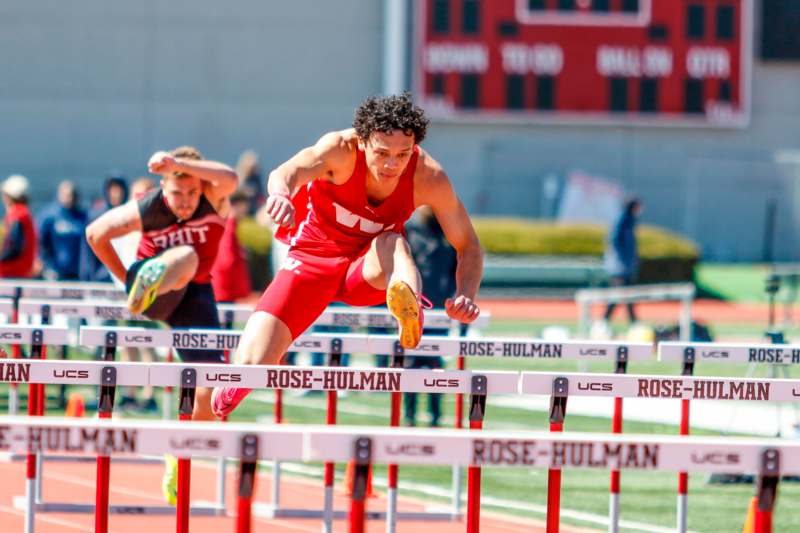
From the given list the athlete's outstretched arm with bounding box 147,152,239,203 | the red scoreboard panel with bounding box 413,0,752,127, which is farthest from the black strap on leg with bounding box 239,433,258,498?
the red scoreboard panel with bounding box 413,0,752,127

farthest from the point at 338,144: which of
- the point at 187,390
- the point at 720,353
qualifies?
the point at 720,353

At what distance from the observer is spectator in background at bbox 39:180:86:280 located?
46.5 feet

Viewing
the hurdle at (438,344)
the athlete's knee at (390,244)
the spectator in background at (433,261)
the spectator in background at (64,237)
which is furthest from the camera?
the spectator in background at (64,237)

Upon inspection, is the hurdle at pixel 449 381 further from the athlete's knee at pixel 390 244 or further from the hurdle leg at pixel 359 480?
the hurdle leg at pixel 359 480

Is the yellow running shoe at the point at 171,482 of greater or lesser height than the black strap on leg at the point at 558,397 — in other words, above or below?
below

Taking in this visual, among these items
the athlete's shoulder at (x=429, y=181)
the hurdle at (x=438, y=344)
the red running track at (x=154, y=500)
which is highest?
the athlete's shoulder at (x=429, y=181)

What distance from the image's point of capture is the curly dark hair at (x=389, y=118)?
644cm

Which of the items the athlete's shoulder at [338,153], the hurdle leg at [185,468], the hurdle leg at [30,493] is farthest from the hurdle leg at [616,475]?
the hurdle leg at [30,493]

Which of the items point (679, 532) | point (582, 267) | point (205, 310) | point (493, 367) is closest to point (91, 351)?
point (493, 367)

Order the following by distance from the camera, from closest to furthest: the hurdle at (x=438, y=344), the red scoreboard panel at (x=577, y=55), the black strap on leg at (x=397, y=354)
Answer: the hurdle at (x=438, y=344), the black strap on leg at (x=397, y=354), the red scoreboard panel at (x=577, y=55)

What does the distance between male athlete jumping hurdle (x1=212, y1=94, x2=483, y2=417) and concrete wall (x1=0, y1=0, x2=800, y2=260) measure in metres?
24.8

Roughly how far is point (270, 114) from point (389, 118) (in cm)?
2570

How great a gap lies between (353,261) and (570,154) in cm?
2565

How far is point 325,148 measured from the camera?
6.61m
